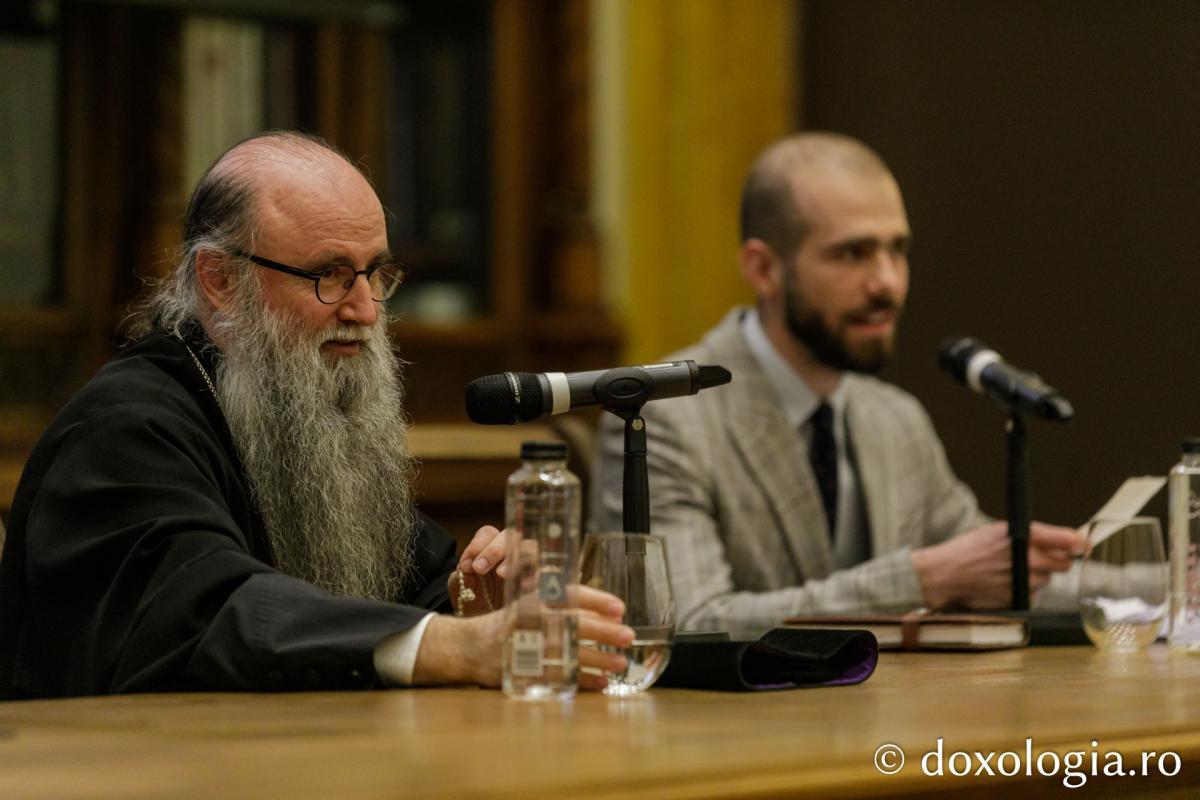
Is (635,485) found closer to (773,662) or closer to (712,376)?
(712,376)

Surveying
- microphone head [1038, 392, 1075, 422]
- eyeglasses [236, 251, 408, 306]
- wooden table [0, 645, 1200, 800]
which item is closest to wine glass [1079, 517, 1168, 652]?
microphone head [1038, 392, 1075, 422]

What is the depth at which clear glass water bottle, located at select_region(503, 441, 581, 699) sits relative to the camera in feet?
4.88

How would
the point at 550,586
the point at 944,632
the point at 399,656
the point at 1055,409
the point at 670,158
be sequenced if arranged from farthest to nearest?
the point at 670,158 < the point at 1055,409 < the point at 944,632 < the point at 399,656 < the point at 550,586

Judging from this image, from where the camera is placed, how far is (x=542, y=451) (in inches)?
58.9

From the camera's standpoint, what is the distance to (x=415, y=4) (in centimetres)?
512

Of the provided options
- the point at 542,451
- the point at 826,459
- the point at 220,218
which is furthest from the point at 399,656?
the point at 826,459

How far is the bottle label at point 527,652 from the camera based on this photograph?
4.93 feet

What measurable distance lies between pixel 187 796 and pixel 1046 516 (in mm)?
3608

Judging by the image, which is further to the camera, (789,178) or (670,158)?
(670,158)

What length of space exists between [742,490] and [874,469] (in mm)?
313

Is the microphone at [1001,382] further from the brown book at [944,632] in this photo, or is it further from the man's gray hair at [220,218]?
the man's gray hair at [220,218]

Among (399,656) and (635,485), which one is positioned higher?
(635,485)

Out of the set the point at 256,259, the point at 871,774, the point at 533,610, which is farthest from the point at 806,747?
the point at 256,259

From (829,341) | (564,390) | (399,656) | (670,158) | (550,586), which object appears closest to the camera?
(550,586)
